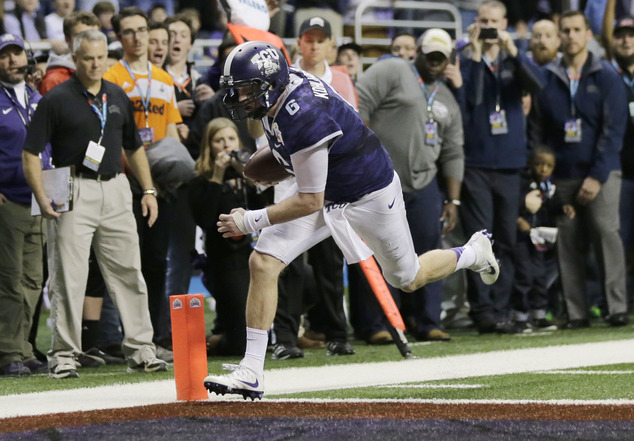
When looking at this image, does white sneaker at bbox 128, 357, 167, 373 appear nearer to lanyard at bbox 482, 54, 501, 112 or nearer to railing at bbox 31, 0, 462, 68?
lanyard at bbox 482, 54, 501, 112

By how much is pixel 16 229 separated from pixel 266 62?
300 centimetres

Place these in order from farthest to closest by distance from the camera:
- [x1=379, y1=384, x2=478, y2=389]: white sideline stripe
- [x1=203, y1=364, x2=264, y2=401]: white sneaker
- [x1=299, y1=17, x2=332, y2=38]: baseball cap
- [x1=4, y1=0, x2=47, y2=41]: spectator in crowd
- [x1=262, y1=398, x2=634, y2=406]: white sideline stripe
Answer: [x1=4, y1=0, x2=47, y2=41]: spectator in crowd
[x1=299, y1=17, x2=332, y2=38]: baseball cap
[x1=379, y1=384, x2=478, y2=389]: white sideline stripe
[x1=203, y1=364, x2=264, y2=401]: white sneaker
[x1=262, y1=398, x2=634, y2=406]: white sideline stripe

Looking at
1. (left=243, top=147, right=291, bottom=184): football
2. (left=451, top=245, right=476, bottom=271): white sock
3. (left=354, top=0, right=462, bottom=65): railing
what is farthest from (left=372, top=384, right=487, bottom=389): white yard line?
(left=354, top=0, right=462, bottom=65): railing

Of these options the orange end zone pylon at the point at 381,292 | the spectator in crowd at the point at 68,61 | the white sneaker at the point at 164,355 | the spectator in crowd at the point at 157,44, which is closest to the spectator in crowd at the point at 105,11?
the spectator in crowd at the point at 157,44

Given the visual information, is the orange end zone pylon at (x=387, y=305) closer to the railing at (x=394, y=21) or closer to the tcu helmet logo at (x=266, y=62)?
the tcu helmet logo at (x=266, y=62)

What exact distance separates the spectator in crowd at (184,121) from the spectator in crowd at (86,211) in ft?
4.33

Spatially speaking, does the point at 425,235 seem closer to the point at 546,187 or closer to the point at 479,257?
the point at 546,187

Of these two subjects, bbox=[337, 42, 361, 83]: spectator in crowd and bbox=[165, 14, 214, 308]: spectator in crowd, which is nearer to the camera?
bbox=[165, 14, 214, 308]: spectator in crowd

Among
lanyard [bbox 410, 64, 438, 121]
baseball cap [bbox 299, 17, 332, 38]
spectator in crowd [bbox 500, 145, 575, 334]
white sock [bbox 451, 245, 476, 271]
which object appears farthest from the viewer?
spectator in crowd [bbox 500, 145, 575, 334]

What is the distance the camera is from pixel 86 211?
744cm

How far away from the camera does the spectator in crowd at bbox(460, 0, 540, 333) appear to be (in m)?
9.92

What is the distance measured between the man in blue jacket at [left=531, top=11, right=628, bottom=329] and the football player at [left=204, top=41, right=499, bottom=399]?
4.32 m

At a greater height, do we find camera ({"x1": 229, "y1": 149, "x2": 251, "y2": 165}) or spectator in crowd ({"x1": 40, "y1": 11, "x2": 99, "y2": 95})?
spectator in crowd ({"x1": 40, "y1": 11, "x2": 99, "y2": 95})

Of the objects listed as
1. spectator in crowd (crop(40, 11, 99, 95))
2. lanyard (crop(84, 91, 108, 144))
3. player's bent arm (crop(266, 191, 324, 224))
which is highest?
spectator in crowd (crop(40, 11, 99, 95))
